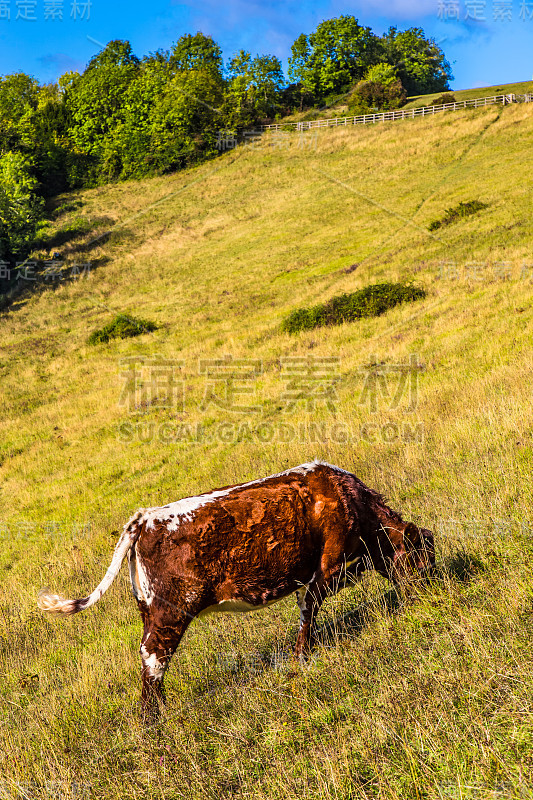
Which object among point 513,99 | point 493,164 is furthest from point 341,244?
point 513,99

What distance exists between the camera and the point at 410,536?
529 centimetres

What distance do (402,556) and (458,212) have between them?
110ft

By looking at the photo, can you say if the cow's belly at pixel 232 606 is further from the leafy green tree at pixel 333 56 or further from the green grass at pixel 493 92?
the leafy green tree at pixel 333 56

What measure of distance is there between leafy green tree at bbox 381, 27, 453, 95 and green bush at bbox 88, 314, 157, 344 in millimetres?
87139

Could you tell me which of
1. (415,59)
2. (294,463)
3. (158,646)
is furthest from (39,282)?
(415,59)

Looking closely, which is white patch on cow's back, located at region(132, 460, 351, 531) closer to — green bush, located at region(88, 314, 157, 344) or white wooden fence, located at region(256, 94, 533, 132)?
green bush, located at region(88, 314, 157, 344)

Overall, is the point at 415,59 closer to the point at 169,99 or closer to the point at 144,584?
the point at 169,99

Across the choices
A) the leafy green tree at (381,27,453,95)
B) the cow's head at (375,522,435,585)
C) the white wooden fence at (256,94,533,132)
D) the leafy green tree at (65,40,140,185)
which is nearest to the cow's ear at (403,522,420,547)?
the cow's head at (375,522,435,585)

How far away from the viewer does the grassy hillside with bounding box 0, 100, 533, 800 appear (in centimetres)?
351

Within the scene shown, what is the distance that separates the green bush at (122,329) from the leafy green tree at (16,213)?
2371 centimetres

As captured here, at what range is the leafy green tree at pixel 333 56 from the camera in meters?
91.7

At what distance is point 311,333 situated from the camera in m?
25.7

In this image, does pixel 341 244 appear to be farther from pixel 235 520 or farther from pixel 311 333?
pixel 235 520

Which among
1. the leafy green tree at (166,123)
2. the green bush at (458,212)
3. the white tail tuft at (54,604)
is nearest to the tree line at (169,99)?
the leafy green tree at (166,123)
